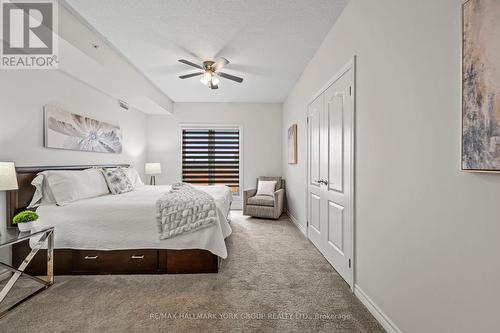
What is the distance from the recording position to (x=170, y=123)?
6.19 m

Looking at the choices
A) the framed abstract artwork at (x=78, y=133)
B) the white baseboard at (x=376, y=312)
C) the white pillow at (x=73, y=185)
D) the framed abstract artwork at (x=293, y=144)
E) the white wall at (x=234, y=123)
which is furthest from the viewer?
the white wall at (x=234, y=123)

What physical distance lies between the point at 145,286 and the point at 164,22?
2.69m

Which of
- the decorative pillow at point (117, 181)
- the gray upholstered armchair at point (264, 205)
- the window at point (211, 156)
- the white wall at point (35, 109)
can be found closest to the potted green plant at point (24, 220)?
the white wall at point (35, 109)

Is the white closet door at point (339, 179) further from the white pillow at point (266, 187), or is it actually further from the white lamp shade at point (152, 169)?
the white lamp shade at point (152, 169)

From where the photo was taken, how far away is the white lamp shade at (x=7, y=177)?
2.18 meters

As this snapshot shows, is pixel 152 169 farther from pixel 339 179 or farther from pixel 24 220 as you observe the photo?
pixel 339 179

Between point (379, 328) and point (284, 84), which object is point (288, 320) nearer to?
point (379, 328)

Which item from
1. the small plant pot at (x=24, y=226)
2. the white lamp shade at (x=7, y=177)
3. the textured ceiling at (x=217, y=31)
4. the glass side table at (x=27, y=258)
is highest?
the textured ceiling at (x=217, y=31)

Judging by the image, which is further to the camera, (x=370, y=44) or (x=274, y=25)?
(x=274, y=25)

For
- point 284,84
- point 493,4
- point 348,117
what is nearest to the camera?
point 493,4

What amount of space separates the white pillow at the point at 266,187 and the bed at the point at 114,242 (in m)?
2.84

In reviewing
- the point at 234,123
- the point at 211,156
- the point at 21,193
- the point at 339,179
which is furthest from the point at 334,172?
the point at 211,156

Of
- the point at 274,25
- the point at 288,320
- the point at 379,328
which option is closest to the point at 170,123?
the point at 274,25

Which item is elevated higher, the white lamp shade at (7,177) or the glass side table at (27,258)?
the white lamp shade at (7,177)
